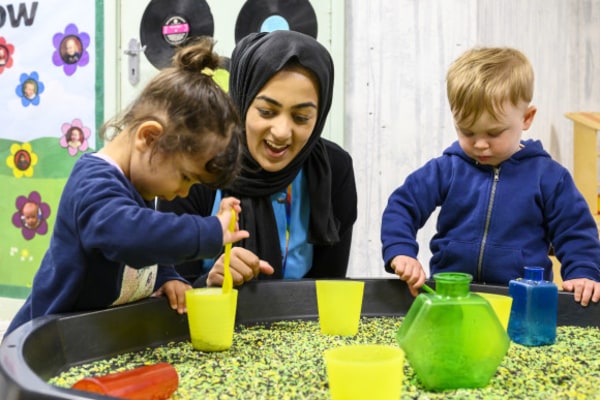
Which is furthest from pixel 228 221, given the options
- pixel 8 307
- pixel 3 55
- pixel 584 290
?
pixel 3 55

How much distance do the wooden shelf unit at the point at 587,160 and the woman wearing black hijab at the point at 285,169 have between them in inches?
72.7

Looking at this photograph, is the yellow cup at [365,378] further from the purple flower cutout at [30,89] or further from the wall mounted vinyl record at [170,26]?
the purple flower cutout at [30,89]

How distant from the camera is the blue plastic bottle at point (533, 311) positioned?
94 centimetres

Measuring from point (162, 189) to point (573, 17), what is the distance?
2.87 meters

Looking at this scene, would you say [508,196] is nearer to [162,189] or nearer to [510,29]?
[162,189]

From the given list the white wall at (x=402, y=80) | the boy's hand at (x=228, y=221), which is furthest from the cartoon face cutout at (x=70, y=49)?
the boy's hand at (x=228, y=221)

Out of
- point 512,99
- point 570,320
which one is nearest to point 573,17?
point 512,99

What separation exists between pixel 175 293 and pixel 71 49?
98.0 inches

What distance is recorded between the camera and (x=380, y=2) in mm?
2531

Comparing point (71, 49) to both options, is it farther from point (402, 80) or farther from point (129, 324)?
point (129, 324)

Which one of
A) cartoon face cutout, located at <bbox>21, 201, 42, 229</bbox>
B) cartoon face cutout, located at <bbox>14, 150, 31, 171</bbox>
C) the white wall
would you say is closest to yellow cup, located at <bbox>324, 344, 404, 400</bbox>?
the white wall

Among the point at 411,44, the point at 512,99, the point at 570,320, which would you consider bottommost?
the point at 570,320

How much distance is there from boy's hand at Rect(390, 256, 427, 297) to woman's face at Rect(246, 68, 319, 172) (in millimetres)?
313

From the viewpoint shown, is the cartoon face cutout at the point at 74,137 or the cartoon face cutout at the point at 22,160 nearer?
the cartoon face cutout at the point at 74,137
